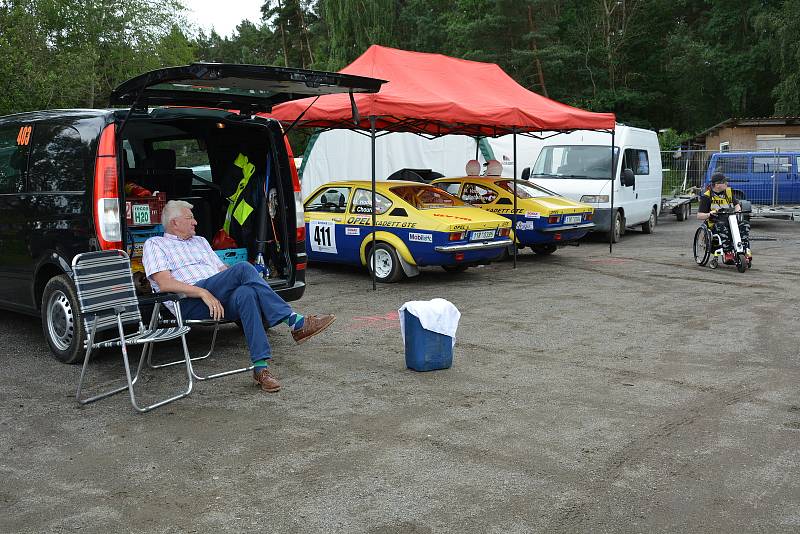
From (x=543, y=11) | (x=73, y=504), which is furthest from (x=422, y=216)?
(x=543, y=11)

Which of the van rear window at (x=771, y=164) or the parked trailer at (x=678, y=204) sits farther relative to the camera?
the parked trailer at (x=678, y=204)

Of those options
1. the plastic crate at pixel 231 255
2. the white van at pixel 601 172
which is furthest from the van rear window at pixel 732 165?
the plastic crate at pixel 231 255

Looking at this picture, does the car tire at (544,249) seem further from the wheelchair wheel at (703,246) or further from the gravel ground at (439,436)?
the gravel ground at (439,436)

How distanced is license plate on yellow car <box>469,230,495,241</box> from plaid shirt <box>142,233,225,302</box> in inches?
196

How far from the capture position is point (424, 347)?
21.0 feet

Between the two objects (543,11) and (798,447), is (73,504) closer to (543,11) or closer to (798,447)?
(798,447)

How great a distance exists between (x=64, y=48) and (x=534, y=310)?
3015 cm

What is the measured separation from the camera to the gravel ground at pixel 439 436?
387cm

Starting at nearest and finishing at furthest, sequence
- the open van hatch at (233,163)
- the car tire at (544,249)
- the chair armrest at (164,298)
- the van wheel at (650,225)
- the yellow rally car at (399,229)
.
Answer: the chair armrest at (164,298)
the open van hatch at (233,163)
the yellow rally car at (399,229)
the car tire at (544,249)
the van wheel at (650,225)

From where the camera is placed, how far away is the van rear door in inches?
242

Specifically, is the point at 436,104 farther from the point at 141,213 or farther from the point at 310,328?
the point at 310,328

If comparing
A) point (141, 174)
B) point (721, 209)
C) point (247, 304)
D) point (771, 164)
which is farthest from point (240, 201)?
point (771, 164)

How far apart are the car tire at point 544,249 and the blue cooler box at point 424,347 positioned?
8398 millimetres

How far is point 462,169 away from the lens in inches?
819
